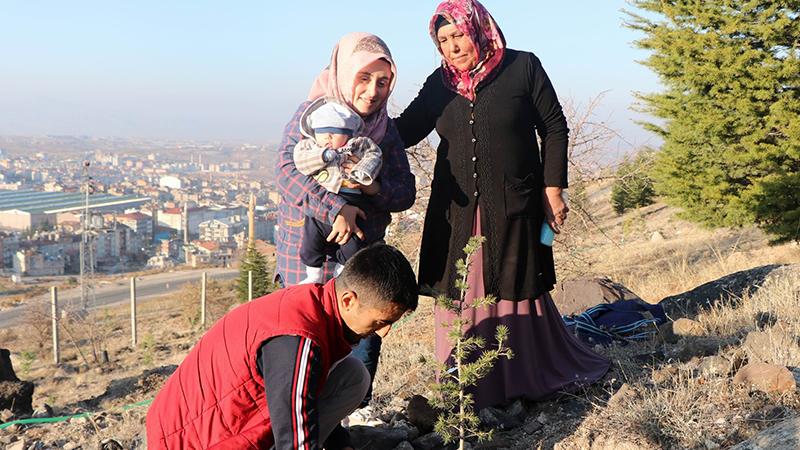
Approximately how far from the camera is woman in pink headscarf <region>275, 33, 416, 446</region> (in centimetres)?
265

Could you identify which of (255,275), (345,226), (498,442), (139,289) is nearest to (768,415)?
(498,442)

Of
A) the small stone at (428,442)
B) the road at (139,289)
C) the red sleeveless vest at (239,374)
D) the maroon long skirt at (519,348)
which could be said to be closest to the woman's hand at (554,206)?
the maroon long skirt at (519,348)

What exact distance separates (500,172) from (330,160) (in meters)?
0.82

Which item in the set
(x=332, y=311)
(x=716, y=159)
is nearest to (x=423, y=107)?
(x=332, y=311)

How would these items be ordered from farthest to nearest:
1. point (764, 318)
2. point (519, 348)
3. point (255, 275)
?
1. point (255, 275)
2. point (764, 318)
3. point (519, 348)

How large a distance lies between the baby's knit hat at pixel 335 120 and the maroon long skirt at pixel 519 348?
74cm

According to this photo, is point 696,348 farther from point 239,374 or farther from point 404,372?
point 239,374

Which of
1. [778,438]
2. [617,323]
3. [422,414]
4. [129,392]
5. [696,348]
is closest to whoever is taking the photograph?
[778,438]

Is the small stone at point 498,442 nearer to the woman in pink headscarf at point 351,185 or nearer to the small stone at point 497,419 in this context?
the small stone at point 497,419

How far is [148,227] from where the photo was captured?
269ft

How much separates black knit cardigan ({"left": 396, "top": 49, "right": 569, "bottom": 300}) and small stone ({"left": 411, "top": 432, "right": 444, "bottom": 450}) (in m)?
0.65

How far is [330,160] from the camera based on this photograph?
2.59 metres

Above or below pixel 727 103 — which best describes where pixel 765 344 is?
below

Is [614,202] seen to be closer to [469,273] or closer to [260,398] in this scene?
[469,273]
